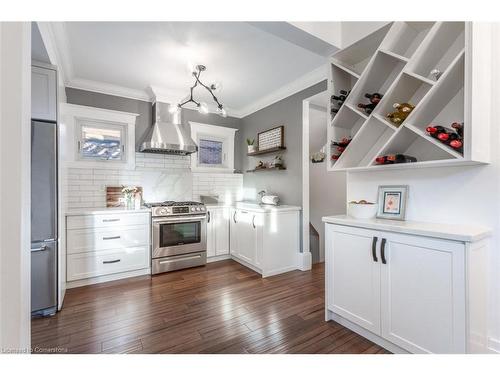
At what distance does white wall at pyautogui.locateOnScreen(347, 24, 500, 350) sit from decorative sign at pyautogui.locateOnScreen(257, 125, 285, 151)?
1.98m

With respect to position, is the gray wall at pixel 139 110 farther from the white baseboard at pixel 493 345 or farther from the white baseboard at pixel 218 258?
the white baseboard at pixel 493 345

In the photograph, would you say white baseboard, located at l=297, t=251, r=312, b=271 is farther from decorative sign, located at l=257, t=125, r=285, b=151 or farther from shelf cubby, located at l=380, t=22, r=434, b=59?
shelf cubby, located at l=380, t=22, r=434, b=59

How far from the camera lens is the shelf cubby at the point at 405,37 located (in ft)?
5.32

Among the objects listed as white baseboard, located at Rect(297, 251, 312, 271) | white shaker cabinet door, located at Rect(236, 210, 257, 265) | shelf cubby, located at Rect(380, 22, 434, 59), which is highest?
shelf cubby, located at Rect(380, 22, 434, 59)

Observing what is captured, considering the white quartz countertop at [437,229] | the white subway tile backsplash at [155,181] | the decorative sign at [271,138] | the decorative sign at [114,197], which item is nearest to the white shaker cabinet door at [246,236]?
the white subway tile backsplash at [155,181]

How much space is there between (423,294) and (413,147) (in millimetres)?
1010

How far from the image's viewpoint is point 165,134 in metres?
3.40

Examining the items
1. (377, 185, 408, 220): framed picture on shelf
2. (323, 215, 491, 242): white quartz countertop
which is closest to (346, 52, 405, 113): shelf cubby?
(377, 185, 408, 220): framed picture on shelf

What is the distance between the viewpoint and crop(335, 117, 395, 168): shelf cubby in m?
1.83

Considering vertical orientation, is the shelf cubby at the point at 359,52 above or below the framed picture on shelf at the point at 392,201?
above

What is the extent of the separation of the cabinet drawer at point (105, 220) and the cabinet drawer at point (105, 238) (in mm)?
48

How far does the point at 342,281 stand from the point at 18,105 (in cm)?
205
